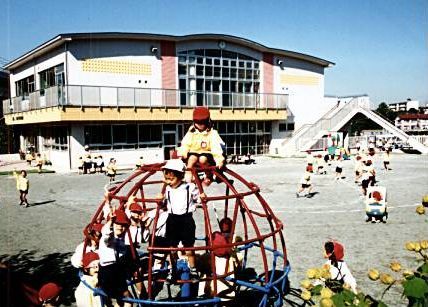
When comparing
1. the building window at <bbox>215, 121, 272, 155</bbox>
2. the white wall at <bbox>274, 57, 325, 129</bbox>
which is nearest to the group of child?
the building window at <bbox>215, 121, 272, 155</bbox>

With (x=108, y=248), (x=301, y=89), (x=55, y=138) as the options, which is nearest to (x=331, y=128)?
(x=301, y=89)

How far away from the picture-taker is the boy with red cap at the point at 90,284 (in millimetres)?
5531

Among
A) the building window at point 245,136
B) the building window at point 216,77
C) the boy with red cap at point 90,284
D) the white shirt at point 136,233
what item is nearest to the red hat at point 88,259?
the boy with red cap at point 90,284

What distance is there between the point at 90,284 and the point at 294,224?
7.91 m

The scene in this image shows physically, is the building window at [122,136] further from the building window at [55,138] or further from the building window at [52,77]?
the building window at [52,77]

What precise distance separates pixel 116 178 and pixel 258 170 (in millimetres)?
9411

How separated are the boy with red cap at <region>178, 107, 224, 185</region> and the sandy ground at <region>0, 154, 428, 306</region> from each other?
317 cm

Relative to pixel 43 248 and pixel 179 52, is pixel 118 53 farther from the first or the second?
pixel 43 248

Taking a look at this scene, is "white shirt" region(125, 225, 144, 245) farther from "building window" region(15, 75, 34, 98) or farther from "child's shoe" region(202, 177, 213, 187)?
"building window" region(15, 75, 34, 98)

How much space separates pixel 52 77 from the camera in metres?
31.0

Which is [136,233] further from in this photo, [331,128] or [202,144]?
[331,128]

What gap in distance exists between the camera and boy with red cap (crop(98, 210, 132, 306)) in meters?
4.99

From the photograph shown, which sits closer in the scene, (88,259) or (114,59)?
Result: (88,259)

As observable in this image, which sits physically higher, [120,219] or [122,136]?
[122,136]
